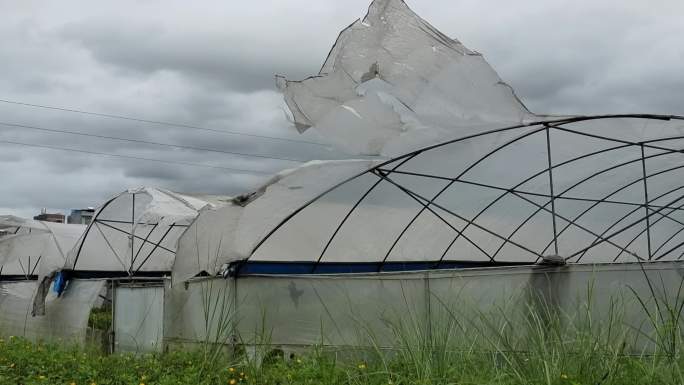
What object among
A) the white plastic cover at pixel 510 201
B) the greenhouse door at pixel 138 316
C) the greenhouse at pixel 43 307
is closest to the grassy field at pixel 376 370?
the greenhouse door at pixel 138 316

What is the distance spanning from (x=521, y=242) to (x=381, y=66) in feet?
25.3

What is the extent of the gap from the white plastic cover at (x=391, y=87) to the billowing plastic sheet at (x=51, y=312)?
675 centimetres

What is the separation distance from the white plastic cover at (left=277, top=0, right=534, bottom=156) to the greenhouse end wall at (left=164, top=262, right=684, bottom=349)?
1.67 meters

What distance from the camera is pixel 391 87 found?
25.7ft

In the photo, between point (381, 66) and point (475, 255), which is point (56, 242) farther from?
point (381, 66)

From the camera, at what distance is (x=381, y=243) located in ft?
42.2

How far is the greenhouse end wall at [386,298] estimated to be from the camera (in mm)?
7094

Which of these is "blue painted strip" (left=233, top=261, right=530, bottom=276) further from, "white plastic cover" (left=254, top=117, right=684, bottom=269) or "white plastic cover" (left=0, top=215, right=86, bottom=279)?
"white plastic cover" (left=0, top=215, right=86, bottom=279)

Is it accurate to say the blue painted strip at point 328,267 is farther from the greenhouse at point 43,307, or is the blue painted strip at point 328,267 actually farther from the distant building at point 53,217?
the distant building at point 53,217

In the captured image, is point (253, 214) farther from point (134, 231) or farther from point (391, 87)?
point (134, 231)

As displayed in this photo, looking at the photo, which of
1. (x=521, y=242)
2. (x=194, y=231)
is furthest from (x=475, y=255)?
(x=194, y=231)

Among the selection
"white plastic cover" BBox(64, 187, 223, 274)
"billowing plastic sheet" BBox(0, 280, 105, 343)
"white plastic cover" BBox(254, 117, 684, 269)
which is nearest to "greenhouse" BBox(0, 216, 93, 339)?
"billowing plastic sheet" BBox(0, 280, 105, 343)

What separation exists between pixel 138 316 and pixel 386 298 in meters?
5.33

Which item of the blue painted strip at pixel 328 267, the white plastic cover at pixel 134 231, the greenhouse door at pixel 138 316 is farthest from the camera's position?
the white plastic cover at pixel 134 231
